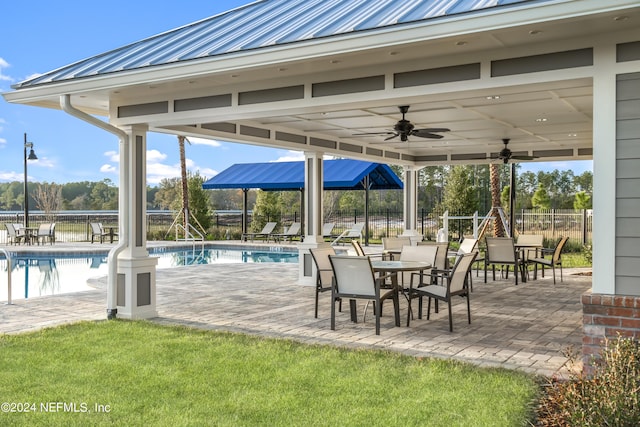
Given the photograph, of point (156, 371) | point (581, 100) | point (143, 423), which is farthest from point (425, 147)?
point (143, 423)

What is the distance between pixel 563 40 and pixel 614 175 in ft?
A: 3.93

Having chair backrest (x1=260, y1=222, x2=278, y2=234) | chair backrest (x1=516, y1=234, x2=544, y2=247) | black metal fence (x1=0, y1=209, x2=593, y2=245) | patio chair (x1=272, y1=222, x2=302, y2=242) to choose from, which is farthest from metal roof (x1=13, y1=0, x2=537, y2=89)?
chair backrest (x1=260, y1=222, x2=278, y2=234)

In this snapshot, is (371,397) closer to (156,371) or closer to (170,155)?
(156,371)

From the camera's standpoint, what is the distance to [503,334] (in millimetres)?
6910

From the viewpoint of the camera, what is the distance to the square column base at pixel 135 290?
7.83 meters

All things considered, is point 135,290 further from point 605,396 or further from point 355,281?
point 605,396

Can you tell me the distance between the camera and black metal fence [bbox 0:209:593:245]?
21.4m

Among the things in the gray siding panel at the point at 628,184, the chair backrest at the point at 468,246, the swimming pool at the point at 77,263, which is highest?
the gray siding panel at the point at 628,184

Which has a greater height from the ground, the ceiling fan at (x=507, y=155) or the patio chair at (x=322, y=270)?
Answer: the ceiling fan at (x=507, y=155)

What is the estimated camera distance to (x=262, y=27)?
6.88 m

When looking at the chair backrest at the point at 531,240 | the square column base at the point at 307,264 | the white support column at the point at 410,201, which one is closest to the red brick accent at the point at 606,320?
the square column base at the point at 307,264

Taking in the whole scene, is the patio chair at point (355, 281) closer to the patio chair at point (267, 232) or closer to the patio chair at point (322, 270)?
the patio chair at point (322, 270)

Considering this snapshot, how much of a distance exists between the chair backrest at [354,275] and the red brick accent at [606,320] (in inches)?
103

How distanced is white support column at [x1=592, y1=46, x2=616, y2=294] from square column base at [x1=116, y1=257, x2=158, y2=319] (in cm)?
553
